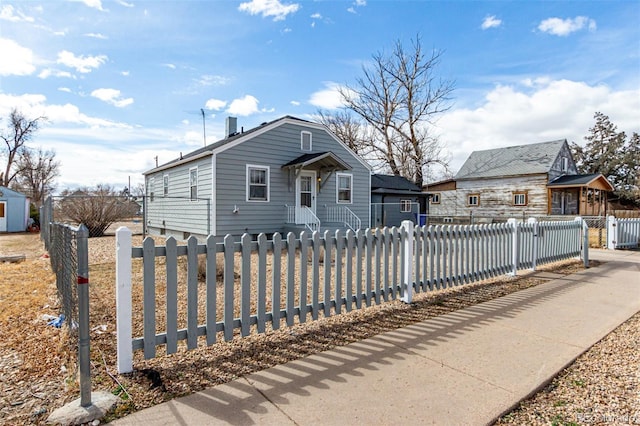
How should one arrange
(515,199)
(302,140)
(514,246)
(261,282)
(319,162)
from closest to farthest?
1. (261,282)
2. (514,246)
3. (319,162)
4. (302,140)
5. (515,199)

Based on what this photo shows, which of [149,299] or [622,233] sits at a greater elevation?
[149,299]

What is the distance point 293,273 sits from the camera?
3.76 meters

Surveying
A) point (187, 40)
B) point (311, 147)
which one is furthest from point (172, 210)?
point (187, 40)

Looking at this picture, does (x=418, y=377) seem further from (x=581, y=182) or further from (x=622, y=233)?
(x=581, y=182)

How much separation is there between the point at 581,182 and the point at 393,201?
46.6 ft

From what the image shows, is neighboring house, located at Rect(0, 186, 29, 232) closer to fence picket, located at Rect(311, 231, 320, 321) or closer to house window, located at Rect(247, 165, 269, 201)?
house window, located at Rect(247, 165, 269, 201)

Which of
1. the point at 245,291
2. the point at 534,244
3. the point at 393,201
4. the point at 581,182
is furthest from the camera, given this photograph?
the point at 581,182

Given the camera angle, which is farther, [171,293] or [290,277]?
[290,277]

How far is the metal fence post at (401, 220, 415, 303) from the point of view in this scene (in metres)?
4.87

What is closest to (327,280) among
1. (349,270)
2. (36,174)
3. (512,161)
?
(349,270)

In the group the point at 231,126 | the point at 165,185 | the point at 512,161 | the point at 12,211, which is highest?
the point at 231,126

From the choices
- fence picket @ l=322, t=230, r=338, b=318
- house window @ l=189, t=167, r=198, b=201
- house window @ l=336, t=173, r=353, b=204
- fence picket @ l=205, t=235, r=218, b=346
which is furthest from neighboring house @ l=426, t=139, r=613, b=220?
fence picket @ l=205, t=235, r=218, b=346

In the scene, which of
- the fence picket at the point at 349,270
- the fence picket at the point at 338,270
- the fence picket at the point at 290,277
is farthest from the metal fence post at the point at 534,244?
the fence picket at the point at 290,277

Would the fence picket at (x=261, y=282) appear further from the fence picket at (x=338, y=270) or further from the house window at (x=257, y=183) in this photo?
the house window at (x=257, y=183)
